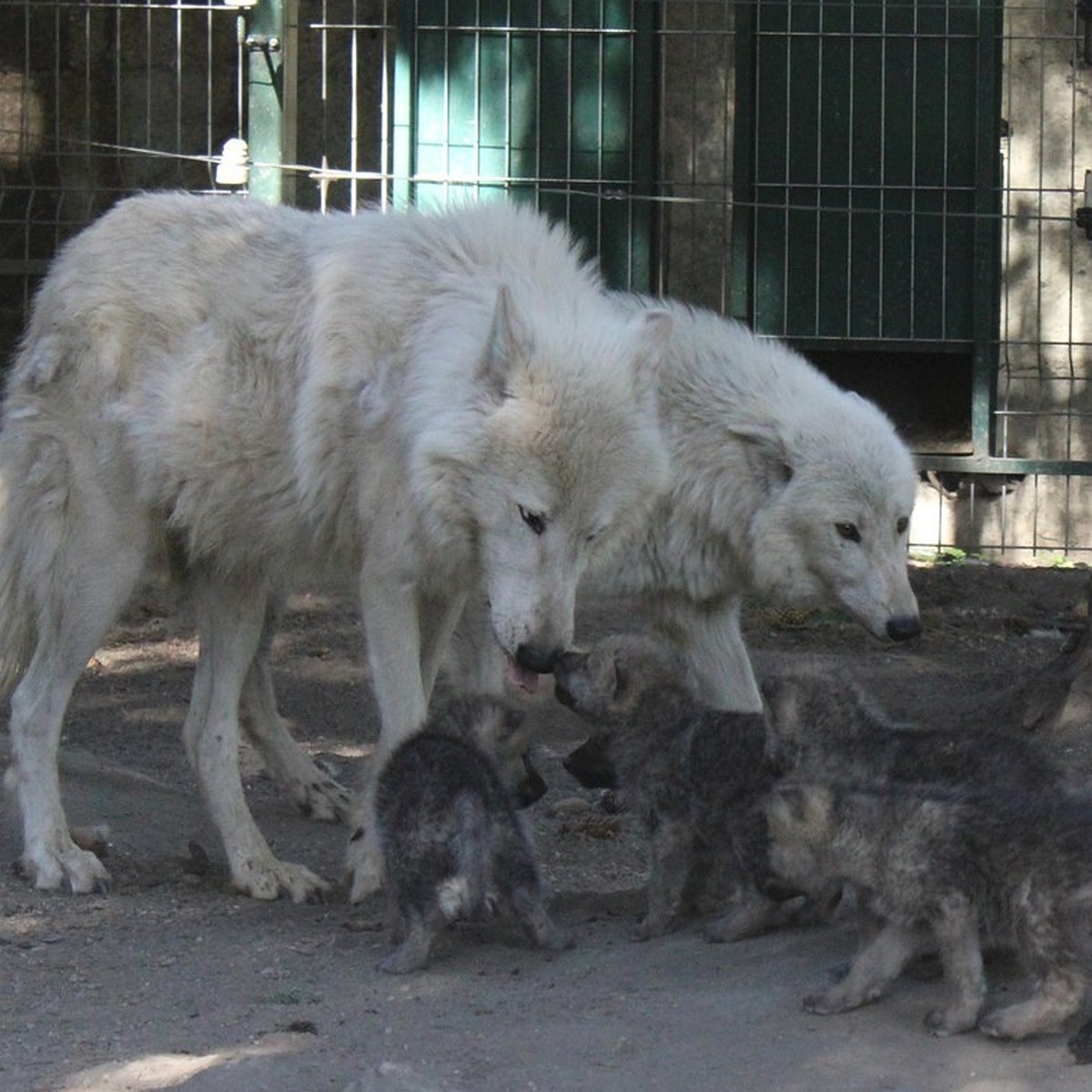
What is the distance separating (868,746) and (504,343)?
161 cm

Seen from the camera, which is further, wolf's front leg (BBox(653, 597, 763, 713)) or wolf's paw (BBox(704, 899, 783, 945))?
wolf's front leg (BBox(653, 597, 763, 713))

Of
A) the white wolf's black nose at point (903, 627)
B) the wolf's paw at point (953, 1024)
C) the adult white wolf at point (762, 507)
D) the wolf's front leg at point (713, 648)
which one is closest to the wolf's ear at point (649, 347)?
the adult white wolf at point (762, 507)

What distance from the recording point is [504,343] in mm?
5426

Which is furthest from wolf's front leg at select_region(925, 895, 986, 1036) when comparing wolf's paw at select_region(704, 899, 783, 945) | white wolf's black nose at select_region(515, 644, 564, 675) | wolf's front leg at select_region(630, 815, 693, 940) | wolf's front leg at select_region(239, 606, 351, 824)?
wolf's front leg at select_region(239, 606, 351, 824)

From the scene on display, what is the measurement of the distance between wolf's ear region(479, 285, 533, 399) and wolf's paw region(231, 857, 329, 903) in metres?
1.57

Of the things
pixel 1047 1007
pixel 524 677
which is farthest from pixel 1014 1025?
pixel 524 677

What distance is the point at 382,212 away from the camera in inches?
247

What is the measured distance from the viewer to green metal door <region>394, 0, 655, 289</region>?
1123 centimetres

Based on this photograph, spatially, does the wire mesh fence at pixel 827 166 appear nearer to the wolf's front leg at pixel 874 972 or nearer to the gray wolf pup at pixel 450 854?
the gray wolf pup at pixel 450 854

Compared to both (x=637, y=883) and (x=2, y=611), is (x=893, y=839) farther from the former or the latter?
(x=2, y=611)

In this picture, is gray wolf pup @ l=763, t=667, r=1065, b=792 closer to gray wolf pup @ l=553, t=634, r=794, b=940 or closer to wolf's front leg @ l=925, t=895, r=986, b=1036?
gray wolf pup @ l=553, t=634, r=794, b=940

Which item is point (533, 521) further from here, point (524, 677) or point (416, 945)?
point (416, 945)

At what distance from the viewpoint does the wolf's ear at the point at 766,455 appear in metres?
6.33

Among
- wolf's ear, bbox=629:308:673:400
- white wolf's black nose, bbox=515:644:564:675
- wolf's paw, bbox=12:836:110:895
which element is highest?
wolf's ear, bbox=629:308:673:400
